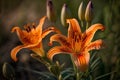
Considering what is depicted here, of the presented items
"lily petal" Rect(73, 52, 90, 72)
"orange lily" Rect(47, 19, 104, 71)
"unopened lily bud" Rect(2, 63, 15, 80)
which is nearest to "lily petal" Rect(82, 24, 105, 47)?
"orange lily" Rect(47, 19, 104, 71)

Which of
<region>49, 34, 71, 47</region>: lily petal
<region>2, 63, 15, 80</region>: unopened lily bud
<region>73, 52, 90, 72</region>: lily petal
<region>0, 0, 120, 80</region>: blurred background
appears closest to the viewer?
<region>73, 52, 90, 72</region>: lily petal

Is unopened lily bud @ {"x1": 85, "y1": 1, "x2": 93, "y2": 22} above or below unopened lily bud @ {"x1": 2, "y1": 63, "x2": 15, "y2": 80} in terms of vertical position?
above

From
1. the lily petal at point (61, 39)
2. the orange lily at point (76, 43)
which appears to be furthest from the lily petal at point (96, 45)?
the lily petal at point (61, 39)

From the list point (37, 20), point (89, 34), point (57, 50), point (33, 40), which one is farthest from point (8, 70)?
point (37, 20)

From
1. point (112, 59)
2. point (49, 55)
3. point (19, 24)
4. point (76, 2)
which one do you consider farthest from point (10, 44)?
point (49, 55)

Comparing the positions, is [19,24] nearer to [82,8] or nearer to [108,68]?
[108,68]

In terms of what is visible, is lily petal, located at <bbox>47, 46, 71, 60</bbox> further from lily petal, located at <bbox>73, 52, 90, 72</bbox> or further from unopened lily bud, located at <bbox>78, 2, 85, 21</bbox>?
unopened lily bud, located at <bbox>78, 2, 85, 21</bbox>
